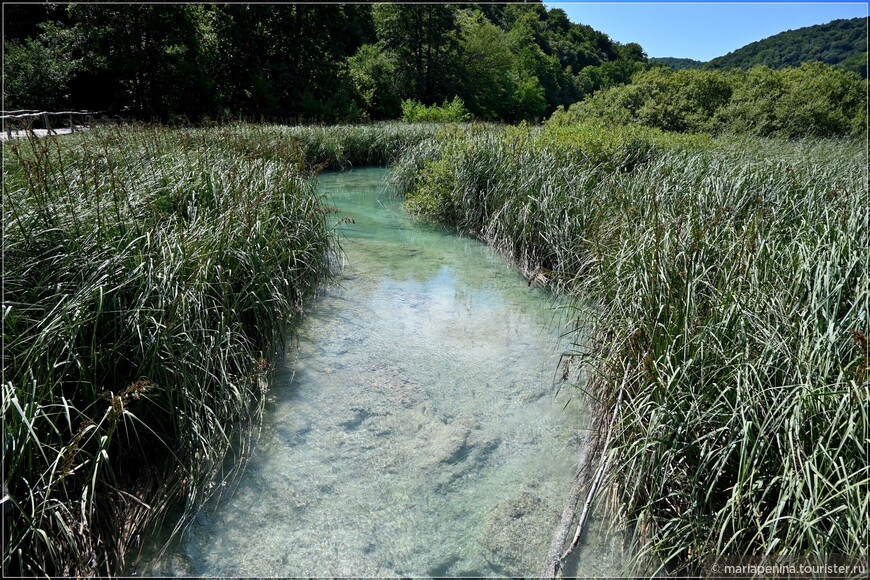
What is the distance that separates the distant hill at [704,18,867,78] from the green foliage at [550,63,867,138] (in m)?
26.1

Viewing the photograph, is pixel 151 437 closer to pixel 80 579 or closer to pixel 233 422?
pixel 233 422

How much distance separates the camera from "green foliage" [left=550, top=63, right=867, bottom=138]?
1372cm

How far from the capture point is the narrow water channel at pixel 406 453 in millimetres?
2264

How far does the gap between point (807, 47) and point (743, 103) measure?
40.9 meters

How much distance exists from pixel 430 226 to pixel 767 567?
22.6 feet

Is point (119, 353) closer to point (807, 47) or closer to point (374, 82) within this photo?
point (374, 82)

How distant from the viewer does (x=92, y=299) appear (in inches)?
101

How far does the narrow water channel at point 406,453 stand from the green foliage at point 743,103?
38.5 feet

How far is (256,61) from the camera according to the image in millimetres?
23734

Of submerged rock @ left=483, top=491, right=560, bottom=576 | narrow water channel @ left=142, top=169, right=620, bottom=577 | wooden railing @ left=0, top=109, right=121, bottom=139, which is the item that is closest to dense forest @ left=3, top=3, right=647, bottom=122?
wooden railing @ left=0, top=109, right=121, bottom=139

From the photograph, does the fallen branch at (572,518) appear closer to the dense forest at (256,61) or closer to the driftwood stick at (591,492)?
the driftwood stick at (591,492)

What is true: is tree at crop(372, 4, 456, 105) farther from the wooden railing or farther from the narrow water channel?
the narrow water channel

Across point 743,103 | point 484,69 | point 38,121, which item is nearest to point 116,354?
point 38,121

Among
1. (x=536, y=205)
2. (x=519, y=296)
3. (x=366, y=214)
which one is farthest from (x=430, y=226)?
(x=519, y=296)
